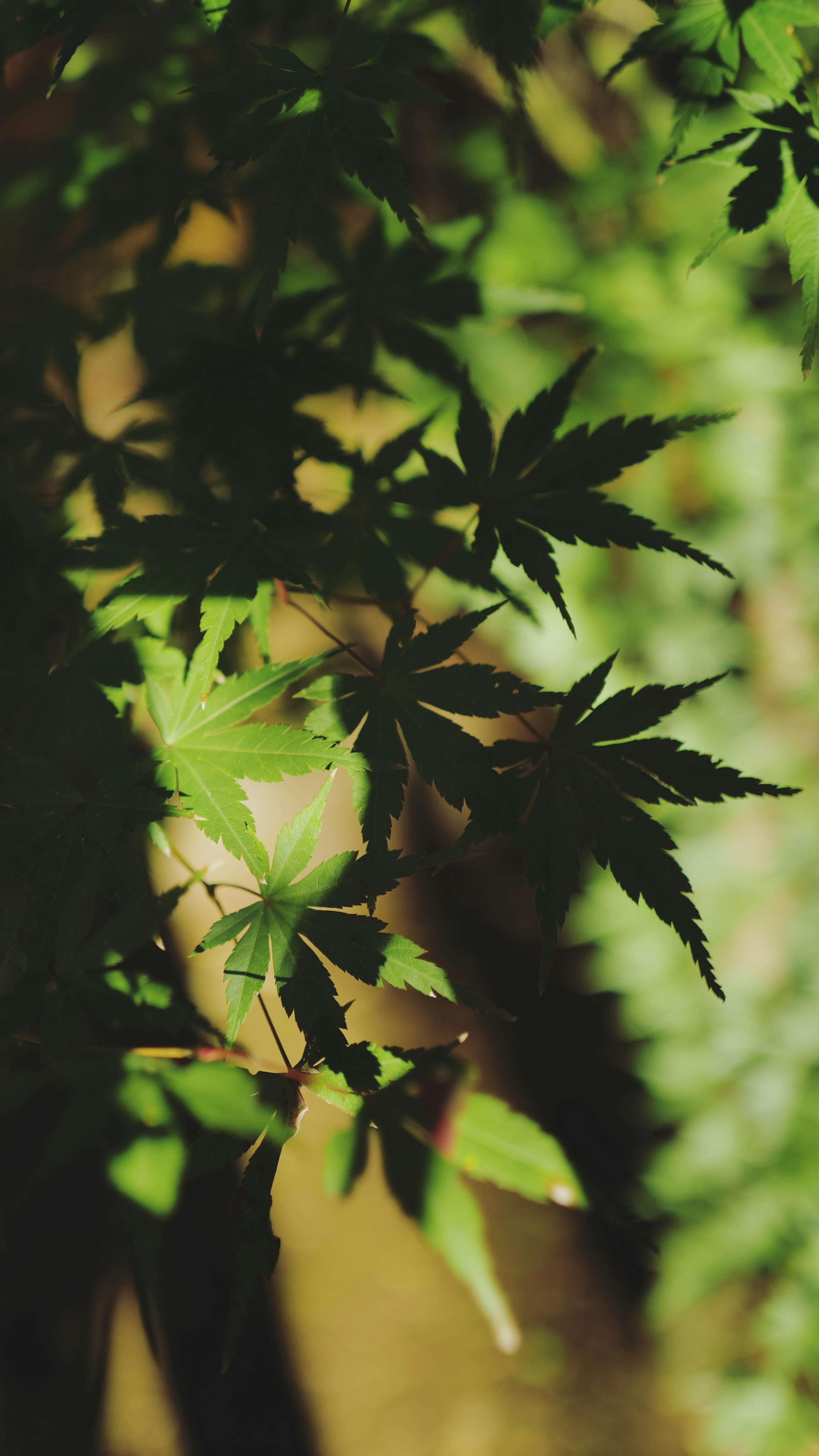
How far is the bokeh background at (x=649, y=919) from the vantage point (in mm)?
1899

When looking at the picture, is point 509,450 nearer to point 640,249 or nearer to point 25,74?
point 640,249

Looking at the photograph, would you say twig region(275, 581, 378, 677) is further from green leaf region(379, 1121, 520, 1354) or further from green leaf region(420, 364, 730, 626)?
green leaf region(379, 1121, 520, 1354)

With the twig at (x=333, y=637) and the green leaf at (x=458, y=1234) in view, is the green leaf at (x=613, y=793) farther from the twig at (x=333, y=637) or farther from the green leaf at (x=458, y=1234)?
the green leaf at (x=458, y=1234)

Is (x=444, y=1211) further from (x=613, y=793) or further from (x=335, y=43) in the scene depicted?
(x=335, y=43)

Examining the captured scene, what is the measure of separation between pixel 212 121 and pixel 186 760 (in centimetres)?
79

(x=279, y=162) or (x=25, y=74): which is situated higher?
(x=25, y=74)

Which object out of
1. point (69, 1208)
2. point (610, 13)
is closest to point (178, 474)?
point (610, 13)

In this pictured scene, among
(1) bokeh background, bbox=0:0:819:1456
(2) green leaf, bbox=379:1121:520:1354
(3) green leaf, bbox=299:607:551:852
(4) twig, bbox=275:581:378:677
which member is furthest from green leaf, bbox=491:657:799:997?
(1) bokeh background, bbox=0:0:819:1456

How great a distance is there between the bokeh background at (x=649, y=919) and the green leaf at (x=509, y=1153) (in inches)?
46.6

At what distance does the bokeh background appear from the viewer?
1.90m

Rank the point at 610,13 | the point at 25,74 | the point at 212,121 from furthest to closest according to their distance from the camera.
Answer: the point at 610,13 < the point at 25,74 < the point at 212,121

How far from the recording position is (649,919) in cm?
202

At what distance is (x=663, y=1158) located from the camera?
201 cm

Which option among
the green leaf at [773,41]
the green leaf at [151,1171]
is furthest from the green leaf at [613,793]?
the green leaf at [773,41]
